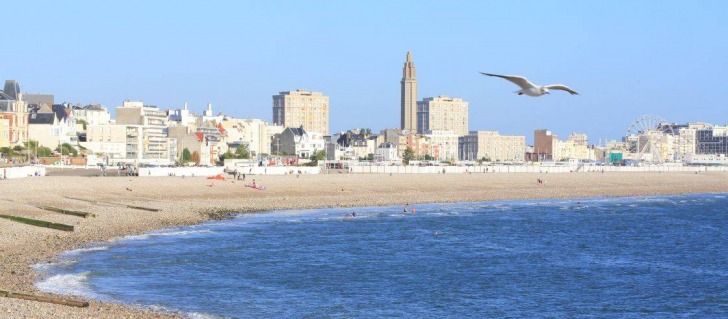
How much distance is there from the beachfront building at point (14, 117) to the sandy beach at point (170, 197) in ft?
95.4

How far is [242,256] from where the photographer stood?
30.2m

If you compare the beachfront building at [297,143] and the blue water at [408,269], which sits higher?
the beachfront building at [297,143]

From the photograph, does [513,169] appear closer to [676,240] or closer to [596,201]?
[596,201]

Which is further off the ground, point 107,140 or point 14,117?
point 14,117

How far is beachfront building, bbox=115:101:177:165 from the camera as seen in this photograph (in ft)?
361

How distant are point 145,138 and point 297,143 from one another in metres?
45.3

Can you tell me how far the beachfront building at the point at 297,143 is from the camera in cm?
15425

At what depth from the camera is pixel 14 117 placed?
89250mm

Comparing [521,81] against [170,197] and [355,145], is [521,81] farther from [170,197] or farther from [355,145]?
[355,145]

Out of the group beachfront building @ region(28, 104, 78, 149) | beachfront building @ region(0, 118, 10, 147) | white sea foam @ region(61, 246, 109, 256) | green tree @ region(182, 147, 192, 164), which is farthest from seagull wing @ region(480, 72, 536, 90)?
green tree @ region(182, 147, 192, 164)

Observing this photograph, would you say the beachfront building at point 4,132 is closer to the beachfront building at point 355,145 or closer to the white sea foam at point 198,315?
the white sea foam at point 198,315

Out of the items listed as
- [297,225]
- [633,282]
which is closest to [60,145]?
[297,225]

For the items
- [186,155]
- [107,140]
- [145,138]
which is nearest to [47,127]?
[107,140]

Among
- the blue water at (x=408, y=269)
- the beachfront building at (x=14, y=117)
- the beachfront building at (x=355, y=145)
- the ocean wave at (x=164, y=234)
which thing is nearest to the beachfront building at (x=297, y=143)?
the beachfront building at (x=355, y=145)
